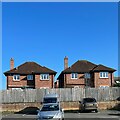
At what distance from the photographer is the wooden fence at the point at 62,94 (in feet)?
168

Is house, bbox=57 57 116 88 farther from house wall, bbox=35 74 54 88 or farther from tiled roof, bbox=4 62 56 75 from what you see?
tiled roof, bbox=4 62 56 75

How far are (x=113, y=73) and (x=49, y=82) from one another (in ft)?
38.6

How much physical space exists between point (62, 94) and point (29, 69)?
1853 centimetres

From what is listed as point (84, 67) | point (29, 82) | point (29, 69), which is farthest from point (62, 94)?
point (84, 67)

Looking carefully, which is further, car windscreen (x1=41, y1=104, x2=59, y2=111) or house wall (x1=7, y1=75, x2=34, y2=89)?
house wall (x1=7, y1=75, x2=34, y2=89)

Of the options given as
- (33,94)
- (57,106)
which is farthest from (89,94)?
(57,106)

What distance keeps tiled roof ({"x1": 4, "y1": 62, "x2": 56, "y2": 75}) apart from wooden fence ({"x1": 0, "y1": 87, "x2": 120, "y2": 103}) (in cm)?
1538

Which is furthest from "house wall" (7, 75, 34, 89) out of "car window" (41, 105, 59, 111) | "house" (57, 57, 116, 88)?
"car window" (41, 105, 59, 111)

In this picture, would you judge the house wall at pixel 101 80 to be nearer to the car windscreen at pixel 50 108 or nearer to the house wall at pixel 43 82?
the house wall at pixel 43 82

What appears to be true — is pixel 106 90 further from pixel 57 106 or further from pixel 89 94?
pixel 57 106

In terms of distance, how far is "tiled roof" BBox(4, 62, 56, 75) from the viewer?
2692 inches

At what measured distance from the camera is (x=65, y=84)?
6856 centimetres

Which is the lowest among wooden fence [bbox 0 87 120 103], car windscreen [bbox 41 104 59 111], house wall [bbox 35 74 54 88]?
car windscreen [bbox 41 104 59 111]

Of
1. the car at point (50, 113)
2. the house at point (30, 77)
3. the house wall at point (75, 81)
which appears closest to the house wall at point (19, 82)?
the house at point (30, 77)
